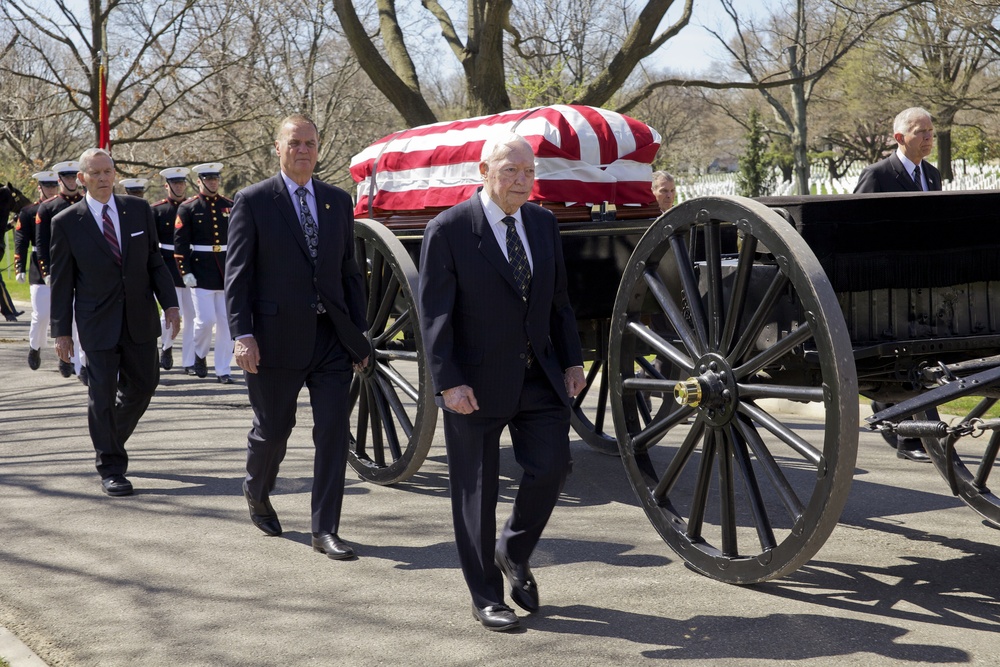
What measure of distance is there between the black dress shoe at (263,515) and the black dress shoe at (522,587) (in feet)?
5.00

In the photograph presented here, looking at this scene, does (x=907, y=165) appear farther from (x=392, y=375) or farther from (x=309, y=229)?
(x=309, y=229)

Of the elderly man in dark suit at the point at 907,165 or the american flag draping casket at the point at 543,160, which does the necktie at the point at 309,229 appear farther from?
the elderly man in dark suit at the point at 907,165

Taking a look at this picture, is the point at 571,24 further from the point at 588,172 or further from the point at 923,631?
the point at 923,631

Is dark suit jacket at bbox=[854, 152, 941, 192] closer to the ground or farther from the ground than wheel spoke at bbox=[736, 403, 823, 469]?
farther from the ground

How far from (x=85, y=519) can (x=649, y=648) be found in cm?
318

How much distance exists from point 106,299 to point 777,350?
3.96 metres

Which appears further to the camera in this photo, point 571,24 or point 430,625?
point 571,24

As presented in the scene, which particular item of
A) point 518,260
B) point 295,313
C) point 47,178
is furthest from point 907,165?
point 47,178

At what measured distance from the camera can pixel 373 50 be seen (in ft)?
48.1

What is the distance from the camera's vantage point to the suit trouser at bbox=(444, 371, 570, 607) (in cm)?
404

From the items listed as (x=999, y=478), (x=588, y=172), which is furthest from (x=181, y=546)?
(x=999, y=478)

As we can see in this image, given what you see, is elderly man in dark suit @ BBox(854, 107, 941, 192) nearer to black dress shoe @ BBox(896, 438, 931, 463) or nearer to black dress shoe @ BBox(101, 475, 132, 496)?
black dress shoe @ BBox(896, 438, 931, 463)

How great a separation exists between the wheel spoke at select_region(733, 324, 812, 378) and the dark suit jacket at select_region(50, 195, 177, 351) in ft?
12.1

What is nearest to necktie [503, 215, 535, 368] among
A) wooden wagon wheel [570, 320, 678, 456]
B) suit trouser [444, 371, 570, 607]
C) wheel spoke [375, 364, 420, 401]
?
suit trouser [444, 371, 570, 607]
